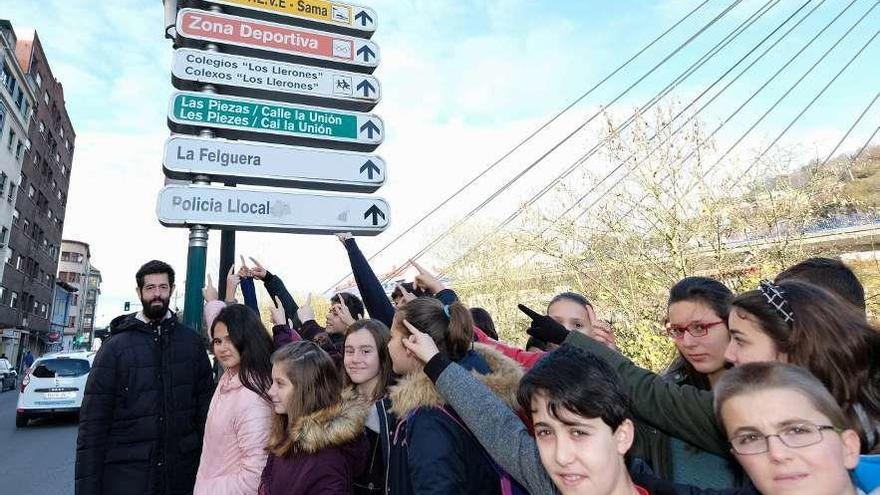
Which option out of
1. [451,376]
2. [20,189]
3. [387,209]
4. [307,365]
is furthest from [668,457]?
[20,189]

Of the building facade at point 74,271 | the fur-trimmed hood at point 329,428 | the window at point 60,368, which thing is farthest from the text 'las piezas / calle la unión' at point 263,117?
the building facade at point 74,271

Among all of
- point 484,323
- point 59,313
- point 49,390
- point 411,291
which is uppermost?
point 59,313

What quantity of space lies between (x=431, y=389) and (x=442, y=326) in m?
0.34

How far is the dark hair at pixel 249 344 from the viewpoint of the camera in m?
2.95

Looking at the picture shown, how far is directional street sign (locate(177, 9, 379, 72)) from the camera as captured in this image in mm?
5238

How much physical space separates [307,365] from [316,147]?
3.58 meters

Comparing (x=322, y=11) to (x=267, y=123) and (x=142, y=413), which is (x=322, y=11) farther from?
(x=142, y=413)

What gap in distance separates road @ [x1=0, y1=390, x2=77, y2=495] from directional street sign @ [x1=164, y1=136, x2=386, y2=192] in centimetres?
525

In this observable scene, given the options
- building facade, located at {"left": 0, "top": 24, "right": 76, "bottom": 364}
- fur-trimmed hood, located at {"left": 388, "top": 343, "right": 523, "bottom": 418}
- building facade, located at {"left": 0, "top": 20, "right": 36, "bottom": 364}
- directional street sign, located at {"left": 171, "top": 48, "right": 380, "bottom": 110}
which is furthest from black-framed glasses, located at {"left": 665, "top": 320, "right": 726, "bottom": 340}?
building facade, located at {"left": 0, "top": 24, "right": 76, "bottom": 364}

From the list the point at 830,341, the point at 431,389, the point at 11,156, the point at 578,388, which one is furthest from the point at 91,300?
the point at 830,341

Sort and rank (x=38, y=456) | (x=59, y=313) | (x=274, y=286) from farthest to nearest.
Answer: (x=59, y=313)
(x=38, y=456)
(x=274, y=286)

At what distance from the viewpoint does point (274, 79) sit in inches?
214

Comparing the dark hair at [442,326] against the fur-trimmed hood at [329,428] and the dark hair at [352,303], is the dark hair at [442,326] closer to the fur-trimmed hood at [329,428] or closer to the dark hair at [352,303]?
the fur-trimmed hood at [329,428]

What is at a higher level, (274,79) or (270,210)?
(274,79)
